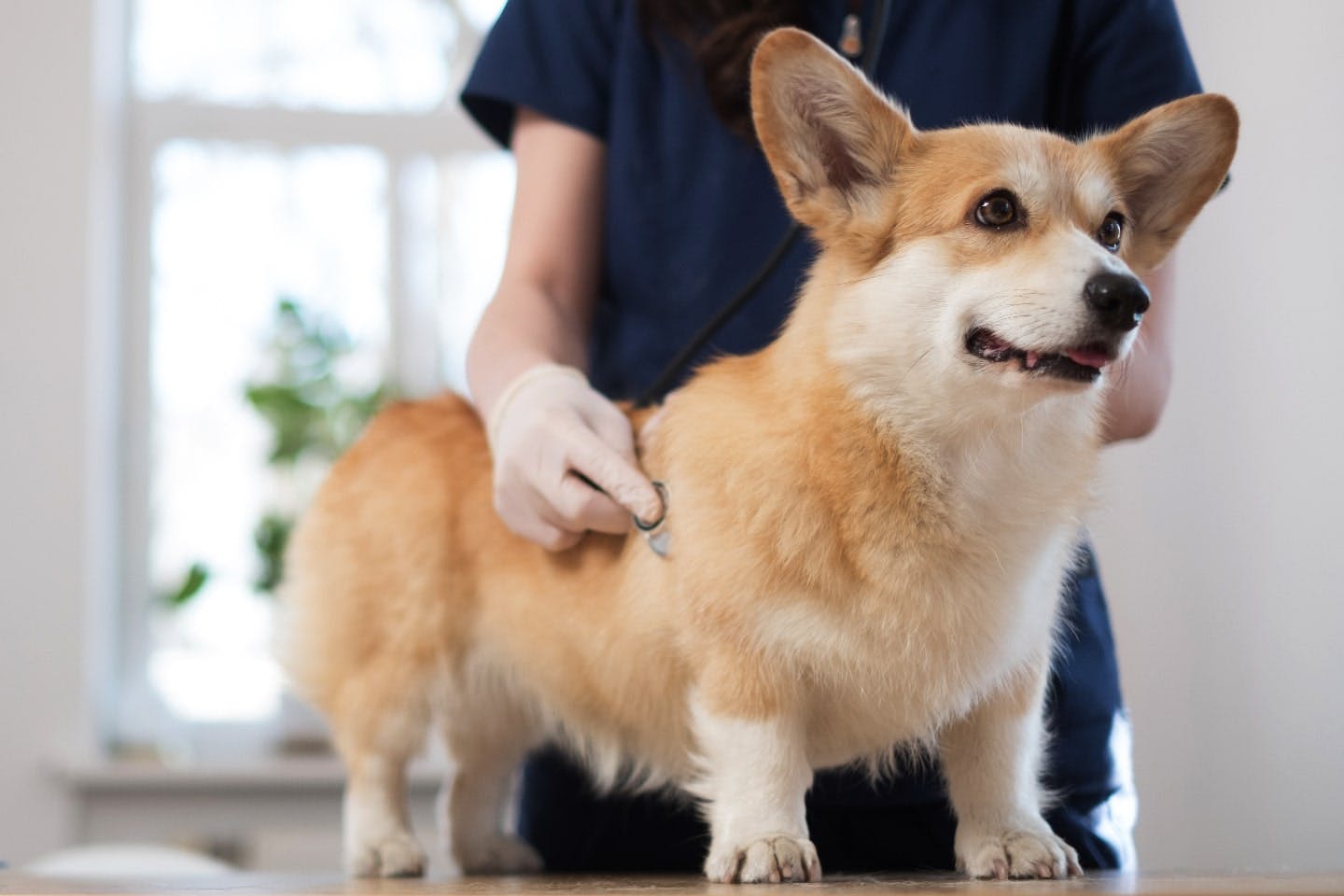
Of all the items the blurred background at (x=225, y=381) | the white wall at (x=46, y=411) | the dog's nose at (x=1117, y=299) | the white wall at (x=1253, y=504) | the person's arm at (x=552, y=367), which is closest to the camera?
the dog's nose at (x=1117, y=299)

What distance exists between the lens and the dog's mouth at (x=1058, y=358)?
90 centimetres

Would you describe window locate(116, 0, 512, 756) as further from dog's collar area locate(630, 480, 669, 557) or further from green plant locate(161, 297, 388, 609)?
dog's collar area locate(630, 480, 669, 557)

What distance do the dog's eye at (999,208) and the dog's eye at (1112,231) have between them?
0.29 feet

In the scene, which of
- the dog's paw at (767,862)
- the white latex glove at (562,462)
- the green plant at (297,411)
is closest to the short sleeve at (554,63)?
the white latex glove at (562,462)

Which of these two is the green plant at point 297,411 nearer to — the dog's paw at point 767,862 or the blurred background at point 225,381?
the blurred background at point 225,381

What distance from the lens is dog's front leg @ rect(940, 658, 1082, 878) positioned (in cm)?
100

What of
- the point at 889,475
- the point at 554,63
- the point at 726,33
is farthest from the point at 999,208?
the point at 554,63

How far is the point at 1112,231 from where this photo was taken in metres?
1.04

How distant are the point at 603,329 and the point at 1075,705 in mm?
648

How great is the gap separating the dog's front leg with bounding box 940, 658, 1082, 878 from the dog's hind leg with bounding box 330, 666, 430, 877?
0.59 metres

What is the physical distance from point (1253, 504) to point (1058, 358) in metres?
1.31

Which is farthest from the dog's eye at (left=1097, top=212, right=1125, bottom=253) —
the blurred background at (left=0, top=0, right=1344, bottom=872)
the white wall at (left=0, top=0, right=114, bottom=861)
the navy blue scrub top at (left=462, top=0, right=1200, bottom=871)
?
the white wall at (left=0, top=0, right=114, bottom=861)

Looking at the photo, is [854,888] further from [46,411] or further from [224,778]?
[46,411]

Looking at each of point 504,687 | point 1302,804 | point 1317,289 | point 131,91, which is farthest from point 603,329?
point 131,91
